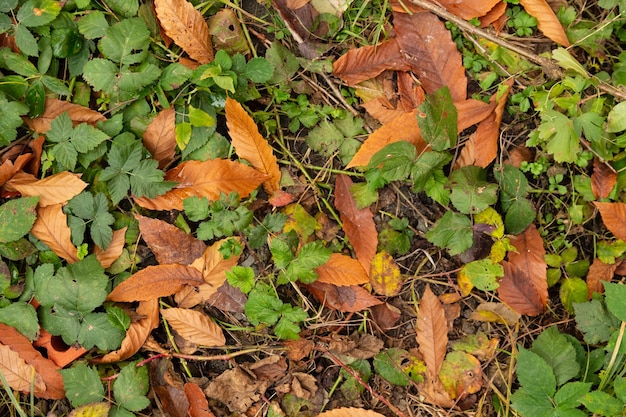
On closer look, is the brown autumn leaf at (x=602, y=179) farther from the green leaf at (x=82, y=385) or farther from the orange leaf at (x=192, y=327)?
the green leaf at (x=82, y=385)

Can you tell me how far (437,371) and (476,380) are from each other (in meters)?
0.18

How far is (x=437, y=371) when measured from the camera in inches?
93.6

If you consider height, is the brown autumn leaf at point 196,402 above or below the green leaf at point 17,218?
below

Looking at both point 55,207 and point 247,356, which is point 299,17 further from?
point 247,356

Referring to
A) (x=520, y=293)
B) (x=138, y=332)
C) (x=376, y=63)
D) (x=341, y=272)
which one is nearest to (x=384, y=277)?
(x=341, y=272)

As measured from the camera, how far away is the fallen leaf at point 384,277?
2.41 metres

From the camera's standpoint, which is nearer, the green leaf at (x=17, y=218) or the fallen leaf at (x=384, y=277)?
the green leaf at (x=17, y=218)

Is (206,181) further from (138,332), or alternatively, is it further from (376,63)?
(376,63)

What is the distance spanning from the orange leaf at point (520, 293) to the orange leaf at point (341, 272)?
617mm

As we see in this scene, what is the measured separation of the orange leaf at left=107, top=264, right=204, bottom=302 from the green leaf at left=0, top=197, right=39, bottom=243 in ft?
1.50

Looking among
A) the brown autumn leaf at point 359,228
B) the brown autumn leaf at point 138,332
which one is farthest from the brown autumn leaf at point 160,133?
the brown autumn leaf at point 359,228

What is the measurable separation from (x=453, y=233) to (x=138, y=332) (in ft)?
4.68

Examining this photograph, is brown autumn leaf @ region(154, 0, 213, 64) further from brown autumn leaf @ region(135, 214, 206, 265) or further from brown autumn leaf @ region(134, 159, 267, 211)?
brown autumn leaf @ region(135, 214, 206, 265)

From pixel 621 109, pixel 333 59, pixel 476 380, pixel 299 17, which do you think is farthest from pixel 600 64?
pixel 476 380
